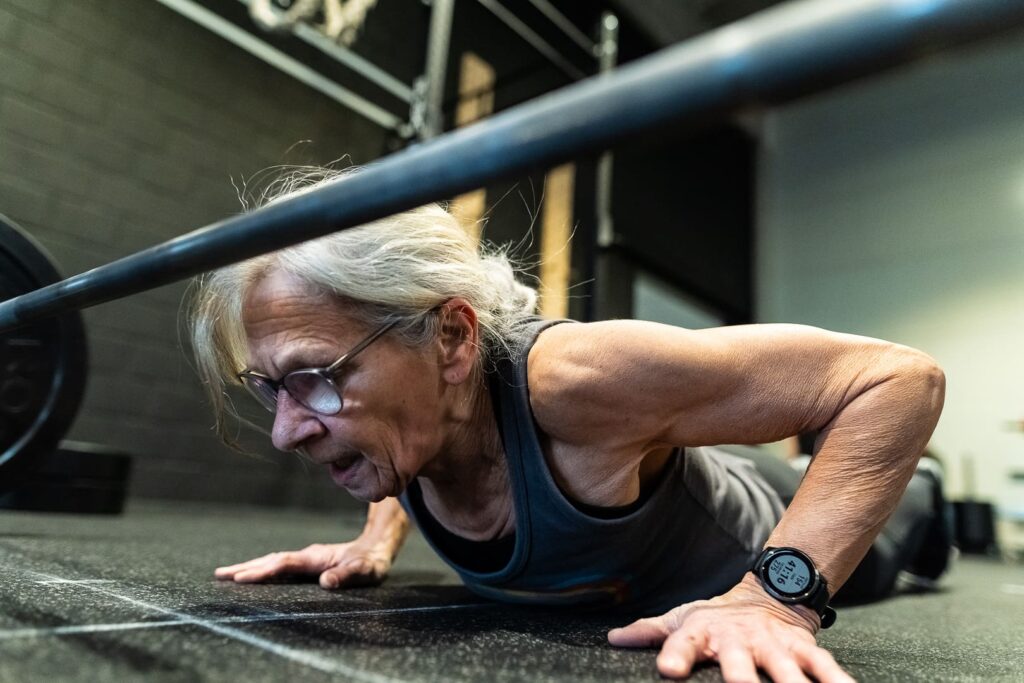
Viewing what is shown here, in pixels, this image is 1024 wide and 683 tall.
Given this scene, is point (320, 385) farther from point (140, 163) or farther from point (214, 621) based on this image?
point (140, 163)

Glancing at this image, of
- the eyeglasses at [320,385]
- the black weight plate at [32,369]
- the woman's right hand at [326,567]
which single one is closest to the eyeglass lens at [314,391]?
the eyeglasses at [320,385]

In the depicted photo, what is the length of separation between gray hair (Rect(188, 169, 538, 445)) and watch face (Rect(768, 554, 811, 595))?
41cm

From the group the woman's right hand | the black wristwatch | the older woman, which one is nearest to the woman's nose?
the older woman

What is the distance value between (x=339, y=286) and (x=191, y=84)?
2.82 meters

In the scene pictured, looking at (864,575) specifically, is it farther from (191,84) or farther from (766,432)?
(191,84)

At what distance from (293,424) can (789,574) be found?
0.59m

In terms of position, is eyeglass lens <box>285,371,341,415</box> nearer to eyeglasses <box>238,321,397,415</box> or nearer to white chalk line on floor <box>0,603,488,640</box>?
Answer: eyeglasses <box>238,321,397,415</box>

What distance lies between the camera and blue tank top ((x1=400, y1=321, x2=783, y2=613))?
0.91m

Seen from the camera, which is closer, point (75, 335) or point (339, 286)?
point (339, 286)

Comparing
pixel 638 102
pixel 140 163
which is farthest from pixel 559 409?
pixel 140 163

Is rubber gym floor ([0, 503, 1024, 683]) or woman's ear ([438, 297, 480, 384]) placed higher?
woman's ear ([438, 297, 480, 384])

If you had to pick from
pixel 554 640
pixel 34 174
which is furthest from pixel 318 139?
pixel 554 640

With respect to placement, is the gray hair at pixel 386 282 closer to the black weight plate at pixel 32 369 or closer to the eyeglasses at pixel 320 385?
the eyeglasses at pixel 320 385

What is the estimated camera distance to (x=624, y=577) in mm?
1021
